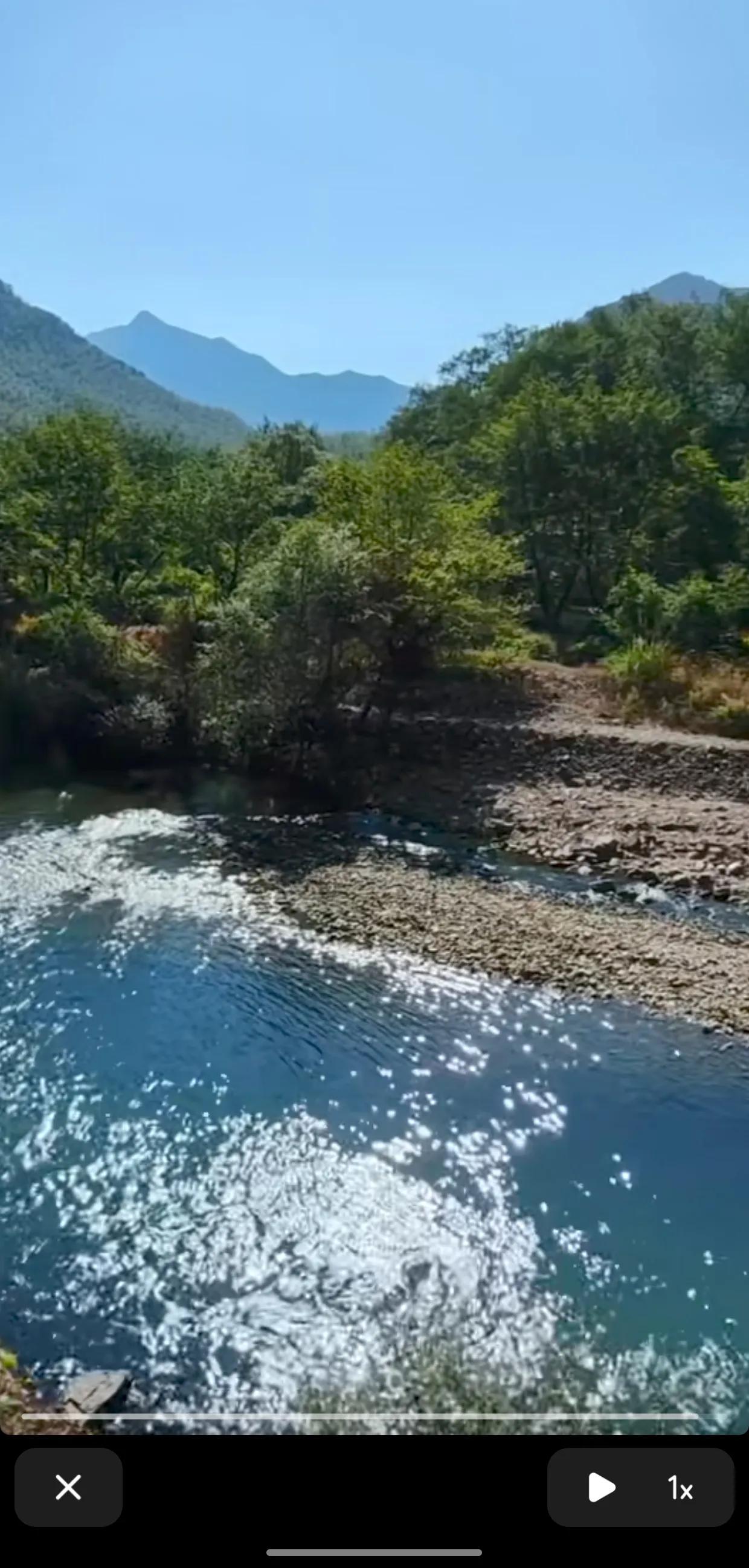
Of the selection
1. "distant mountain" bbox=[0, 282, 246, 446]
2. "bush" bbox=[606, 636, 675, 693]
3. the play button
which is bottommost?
"bush" bbox=[606, 636, 675, 693]

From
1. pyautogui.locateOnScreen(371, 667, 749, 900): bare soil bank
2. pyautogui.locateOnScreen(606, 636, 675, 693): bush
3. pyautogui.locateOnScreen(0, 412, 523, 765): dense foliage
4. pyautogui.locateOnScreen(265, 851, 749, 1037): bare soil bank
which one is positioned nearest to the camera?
pyautogui.locateOnScreen(265, 851, 749, 1037): bare soil bank

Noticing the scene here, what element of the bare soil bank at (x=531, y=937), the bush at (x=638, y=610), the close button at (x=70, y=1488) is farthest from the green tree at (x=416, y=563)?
the close button at (x=70, y=1488)

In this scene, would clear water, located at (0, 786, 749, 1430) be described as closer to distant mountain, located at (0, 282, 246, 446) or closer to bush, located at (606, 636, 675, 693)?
bush, located at (606, 636, 675, 693)

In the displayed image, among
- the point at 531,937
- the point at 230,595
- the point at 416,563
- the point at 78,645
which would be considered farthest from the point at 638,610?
the point at 78,645

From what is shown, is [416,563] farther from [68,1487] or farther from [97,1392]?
[68,1487]

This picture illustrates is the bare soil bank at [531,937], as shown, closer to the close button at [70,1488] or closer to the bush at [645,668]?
the bush at [645,668]

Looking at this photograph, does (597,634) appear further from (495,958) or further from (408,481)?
(495,958)

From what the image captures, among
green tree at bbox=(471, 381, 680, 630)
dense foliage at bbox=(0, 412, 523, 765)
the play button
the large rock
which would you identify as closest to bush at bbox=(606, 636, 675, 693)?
dense foliage at bbox=(0, 412, 523, 765)
